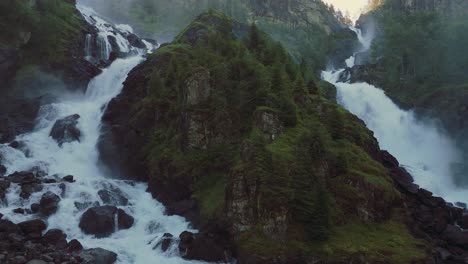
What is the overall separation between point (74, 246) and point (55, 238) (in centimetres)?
188

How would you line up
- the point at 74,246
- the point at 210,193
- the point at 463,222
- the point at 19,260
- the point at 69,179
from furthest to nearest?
the point at 69,179 < the point at 463,222 < the point at 210,193 < the point at 74,246 < the point at 19,260

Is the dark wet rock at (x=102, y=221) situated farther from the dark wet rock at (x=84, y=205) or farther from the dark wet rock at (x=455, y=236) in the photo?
the dark wet rock at (x=455, y=236)

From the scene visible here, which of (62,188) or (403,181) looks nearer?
(62,188)

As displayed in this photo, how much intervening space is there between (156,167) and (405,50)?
54.0m

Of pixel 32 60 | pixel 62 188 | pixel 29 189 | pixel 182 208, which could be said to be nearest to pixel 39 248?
pixel 29 189

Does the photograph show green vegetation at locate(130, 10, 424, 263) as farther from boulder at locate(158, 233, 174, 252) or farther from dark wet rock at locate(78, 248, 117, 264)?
dark wet rock at locate(78, 248, 117, 264)

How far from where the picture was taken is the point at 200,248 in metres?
30.4

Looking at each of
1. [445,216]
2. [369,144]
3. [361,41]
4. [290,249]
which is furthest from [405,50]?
[361,41]

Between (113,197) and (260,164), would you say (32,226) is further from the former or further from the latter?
(260,164)

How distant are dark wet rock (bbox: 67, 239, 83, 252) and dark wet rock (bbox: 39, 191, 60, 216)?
16.5 feet

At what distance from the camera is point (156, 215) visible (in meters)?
37.5

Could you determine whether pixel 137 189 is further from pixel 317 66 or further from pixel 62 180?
pixel 317 66

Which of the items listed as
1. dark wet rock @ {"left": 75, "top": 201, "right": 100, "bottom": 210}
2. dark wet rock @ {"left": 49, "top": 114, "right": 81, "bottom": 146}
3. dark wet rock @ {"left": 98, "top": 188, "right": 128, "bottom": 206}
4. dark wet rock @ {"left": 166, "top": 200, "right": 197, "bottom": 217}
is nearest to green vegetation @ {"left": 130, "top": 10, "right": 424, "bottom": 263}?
dark wet rock @ {"left": 166, "top": 200, "right": 197, "bottom": 217}

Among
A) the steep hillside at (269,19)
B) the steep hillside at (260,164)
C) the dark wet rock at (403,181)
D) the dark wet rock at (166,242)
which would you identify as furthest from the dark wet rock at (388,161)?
the steep hillside at (269,19)
